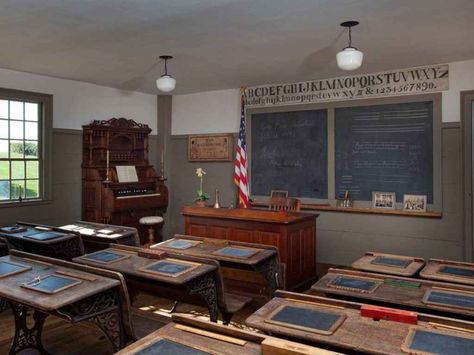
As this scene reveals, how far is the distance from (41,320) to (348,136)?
14.6ft

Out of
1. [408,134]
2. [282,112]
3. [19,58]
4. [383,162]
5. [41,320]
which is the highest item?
[19,58]

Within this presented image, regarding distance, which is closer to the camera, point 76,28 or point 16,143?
point 76,28

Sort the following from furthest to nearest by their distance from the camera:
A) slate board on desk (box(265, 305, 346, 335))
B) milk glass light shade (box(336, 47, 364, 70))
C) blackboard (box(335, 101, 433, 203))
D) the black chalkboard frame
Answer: blackboard (box(335, 101, 433, 203)) < the black chalkboard frame < milk glass light shade (box(336, 47, 364, 70)) < slate board on desk (box(265, 305, 346, 335))

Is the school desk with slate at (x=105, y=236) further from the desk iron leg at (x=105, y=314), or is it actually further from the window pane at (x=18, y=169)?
the window pane at (x=18, y=169)

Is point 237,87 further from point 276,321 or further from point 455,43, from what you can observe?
point 276,321

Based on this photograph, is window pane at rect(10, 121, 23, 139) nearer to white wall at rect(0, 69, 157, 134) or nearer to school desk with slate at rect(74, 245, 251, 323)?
white wall at rect(0, 69, 157, 134)

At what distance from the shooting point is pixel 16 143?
5719 millimetres

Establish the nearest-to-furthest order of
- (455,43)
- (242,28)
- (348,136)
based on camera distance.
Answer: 1. (242,28)
2. (455,43)
3. (348,136)

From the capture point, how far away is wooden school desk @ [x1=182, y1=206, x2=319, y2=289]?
4.45 m

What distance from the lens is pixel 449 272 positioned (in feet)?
8.89

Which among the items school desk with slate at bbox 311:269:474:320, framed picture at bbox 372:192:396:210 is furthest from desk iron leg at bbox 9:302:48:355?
framed picture at bbox 372:192:396:210

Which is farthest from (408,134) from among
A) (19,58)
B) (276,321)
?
(19,58)

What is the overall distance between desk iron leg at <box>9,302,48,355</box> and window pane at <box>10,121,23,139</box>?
3.39m

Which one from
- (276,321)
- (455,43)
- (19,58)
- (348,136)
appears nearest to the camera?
(276,321)
